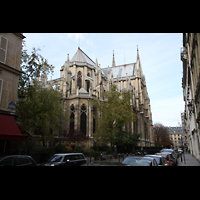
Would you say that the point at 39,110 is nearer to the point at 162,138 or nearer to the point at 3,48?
the point at 3,48

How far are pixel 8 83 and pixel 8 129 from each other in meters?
3.58

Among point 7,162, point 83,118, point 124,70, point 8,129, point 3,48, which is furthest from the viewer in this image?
point 124,70

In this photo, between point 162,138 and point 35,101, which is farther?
point 162,138

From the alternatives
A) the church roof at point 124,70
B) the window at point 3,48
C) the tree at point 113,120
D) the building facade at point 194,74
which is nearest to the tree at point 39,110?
the window at point 3,48

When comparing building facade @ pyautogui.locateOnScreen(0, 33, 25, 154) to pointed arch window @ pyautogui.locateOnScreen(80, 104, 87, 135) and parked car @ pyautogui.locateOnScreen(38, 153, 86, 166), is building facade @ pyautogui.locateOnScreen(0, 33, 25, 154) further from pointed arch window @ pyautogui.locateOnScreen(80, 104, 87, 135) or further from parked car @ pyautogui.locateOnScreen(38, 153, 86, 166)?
pointed arch window @ pyautogui.locateOnScreen(80, 104, 87, 135)

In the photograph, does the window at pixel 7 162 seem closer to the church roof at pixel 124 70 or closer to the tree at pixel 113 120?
the tree at pixel 113 120

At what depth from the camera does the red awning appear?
445 inches

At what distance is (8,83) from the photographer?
13.2 m

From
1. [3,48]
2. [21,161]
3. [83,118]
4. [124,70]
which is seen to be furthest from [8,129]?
[124,70]

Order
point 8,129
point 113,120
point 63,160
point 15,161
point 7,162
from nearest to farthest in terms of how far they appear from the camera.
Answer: point 7,162
point 15,161
point 63,160
point 8,129
point 113,120

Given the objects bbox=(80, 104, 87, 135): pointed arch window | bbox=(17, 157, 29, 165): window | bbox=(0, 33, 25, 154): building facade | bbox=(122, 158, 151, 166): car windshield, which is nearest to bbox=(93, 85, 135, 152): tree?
bbox=(80, 104, 87, 135): pointed arch window

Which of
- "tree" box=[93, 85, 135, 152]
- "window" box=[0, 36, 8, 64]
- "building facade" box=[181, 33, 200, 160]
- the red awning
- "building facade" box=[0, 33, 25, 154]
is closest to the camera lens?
the red awning
